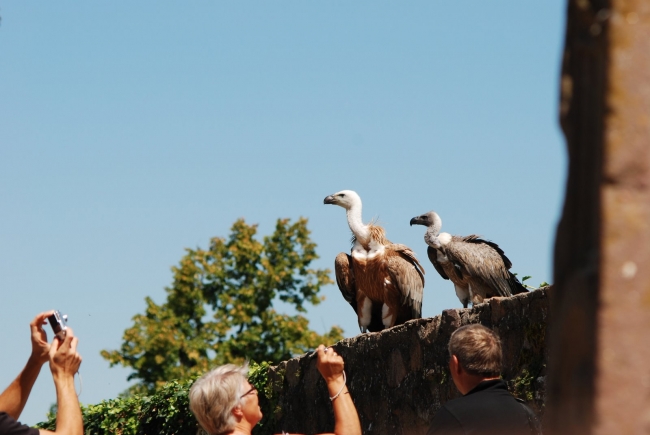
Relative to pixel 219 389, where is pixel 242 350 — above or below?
above

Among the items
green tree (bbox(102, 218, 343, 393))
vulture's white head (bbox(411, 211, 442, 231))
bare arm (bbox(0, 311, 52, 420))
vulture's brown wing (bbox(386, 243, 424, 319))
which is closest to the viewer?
bare arm (bbox(0, 311, 52, 420))

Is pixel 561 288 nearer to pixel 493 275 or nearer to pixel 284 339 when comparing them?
pixel 493 275

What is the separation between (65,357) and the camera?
3887 mm

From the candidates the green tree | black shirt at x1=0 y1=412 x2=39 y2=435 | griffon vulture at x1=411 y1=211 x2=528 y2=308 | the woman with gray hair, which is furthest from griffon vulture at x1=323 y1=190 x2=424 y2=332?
the green tree

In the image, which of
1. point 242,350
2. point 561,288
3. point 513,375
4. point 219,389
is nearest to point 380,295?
point 513,375

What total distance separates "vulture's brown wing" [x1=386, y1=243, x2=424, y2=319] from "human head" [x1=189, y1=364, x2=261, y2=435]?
6.10 meters

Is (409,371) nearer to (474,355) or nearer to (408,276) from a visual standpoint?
(408,276)

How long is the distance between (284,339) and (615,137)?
24789 millimetres

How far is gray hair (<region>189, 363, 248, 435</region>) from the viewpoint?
12.0 feet

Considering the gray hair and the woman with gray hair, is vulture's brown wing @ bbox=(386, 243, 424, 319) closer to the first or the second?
the woman with gray hair

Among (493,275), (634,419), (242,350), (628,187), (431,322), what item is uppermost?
(242,350)

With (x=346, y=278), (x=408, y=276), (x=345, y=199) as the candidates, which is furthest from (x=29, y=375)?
(x=345, y=199)

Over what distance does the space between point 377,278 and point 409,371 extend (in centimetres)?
281

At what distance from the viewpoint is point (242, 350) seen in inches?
1019
